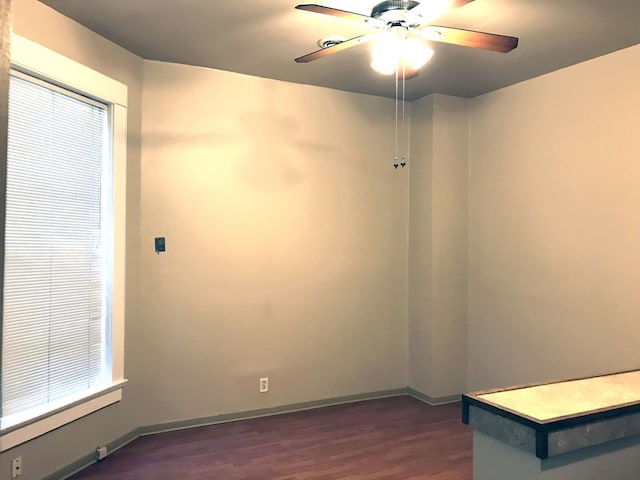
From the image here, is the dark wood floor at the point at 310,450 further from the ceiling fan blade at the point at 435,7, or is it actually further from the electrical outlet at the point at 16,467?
the ceiling fan blade at the point at 435,7

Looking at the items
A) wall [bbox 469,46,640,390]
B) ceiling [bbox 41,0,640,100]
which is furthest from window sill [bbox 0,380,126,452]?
wall [bbox 469,46,640,390]

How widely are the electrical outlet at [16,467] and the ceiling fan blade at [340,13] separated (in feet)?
8.80

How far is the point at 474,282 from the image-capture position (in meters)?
4.69

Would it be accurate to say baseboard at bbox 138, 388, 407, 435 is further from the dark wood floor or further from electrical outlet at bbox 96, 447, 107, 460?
electrical outlet at bbox 96, 447, 107, 460

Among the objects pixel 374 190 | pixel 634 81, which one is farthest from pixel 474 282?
pixel 634 81

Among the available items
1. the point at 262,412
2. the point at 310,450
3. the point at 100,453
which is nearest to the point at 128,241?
the point at 100,453

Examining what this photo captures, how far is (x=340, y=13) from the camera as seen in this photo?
7.64ft

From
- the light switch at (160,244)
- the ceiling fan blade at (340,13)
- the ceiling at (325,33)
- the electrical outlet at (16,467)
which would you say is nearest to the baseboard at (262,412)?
the electrical outlet at (16,467)

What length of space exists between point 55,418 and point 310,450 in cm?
162

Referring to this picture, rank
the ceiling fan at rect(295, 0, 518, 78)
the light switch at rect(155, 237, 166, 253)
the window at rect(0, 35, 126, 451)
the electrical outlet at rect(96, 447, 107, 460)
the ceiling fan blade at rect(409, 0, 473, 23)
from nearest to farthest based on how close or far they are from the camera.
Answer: the ceiling fan blade at rect(409, 0, 473, 23), the ceiling fan at rect(295, 0, 518, 78), the window at rect(0, 35, 126, 451), the electrical outlet at rect(96, 447, 107, 460), the light switch at rect(155, 237, 166, 253)

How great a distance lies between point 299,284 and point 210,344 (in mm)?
878

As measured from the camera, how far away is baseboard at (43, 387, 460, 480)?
3191 mm

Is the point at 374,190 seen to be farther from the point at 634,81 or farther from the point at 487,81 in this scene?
the point at 634,81

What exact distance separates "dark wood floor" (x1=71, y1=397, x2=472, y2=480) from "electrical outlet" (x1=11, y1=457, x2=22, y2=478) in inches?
16.2
